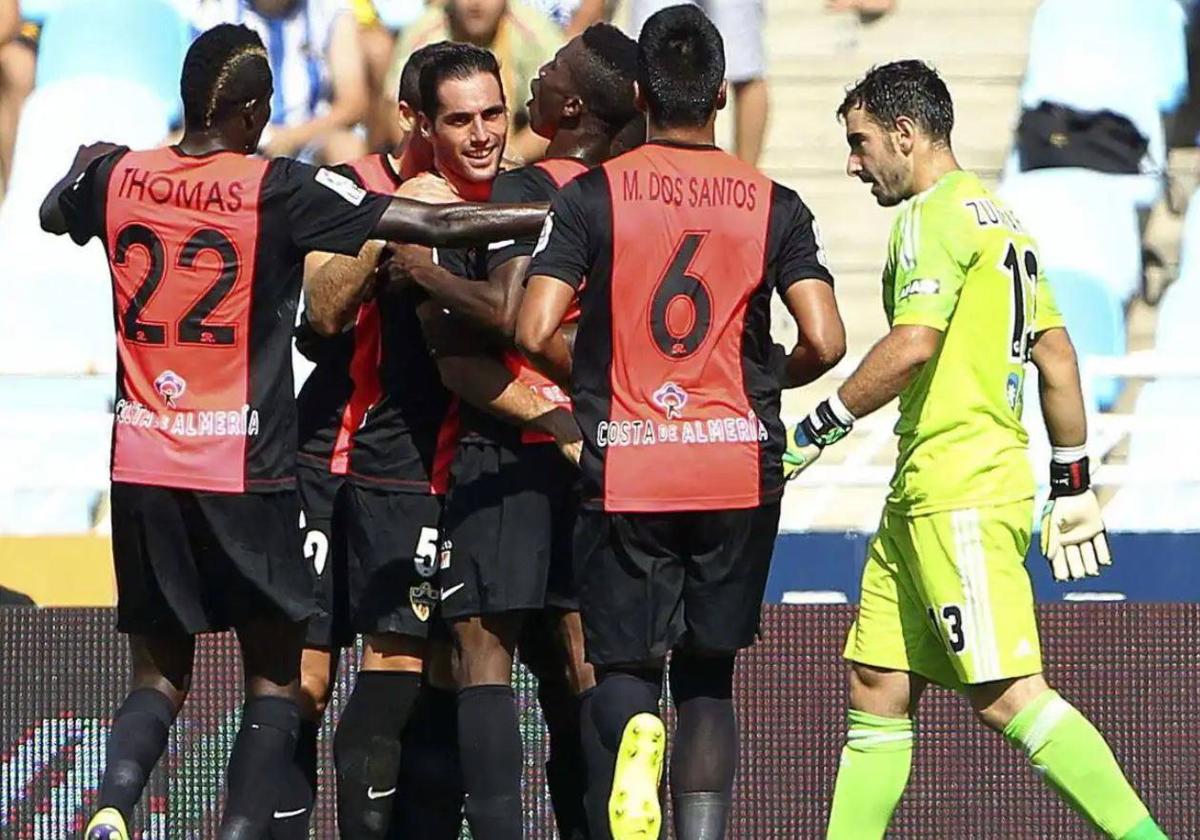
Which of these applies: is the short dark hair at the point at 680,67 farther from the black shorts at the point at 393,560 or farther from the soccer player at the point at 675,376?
the black shorts at the point at 393,560

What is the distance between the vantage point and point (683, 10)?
4.94 metres

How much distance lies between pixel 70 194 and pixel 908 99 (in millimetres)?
2056

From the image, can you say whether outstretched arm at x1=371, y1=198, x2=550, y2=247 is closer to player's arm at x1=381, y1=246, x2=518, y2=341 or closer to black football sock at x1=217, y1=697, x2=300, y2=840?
player's arm at x1=381, y1=246, x2=518, y2=341

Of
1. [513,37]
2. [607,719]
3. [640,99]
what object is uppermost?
[513,37]

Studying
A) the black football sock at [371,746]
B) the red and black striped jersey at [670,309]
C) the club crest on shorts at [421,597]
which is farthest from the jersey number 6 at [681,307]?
the black football sock at [371,746]

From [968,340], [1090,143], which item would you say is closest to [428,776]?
[968,340]

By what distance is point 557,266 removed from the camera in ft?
15.7

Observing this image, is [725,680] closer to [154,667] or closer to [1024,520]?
[1024,520]

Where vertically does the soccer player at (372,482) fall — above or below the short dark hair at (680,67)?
below

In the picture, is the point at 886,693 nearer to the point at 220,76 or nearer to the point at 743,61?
the point at 220,76

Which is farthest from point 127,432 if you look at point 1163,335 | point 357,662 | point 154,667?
point 1163,335

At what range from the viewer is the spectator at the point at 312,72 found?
390 inches

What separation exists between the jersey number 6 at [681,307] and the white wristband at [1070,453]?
48.1 inches

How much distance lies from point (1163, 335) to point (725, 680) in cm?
546
